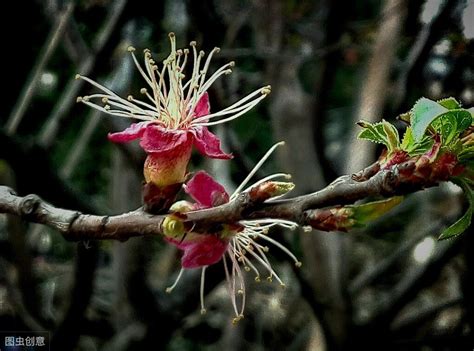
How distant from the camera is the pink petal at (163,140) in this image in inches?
15.9

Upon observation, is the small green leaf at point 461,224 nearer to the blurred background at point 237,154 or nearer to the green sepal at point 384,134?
the green sepal at point 384,134

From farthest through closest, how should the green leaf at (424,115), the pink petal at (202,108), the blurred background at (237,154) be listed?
the blurred background at (237,154)
the pink petal at (202,108)
the green leaf at (424,115)

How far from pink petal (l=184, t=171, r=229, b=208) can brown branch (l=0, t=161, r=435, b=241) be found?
19 mm

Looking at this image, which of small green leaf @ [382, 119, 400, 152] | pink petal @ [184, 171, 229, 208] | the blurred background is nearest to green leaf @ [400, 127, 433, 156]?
small green leaf @ [382, 119, 400, 152]

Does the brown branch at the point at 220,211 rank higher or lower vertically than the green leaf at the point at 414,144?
lower

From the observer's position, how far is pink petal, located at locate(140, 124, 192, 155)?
405 mm

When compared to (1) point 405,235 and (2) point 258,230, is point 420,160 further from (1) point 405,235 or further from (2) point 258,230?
(1) point 405,235

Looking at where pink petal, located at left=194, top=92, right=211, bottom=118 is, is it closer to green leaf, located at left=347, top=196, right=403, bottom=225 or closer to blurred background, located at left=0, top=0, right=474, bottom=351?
green leaf, located at left=347, top=196, right=403, bottom=225

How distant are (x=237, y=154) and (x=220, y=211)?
0.72 m

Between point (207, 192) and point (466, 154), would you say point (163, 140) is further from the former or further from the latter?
point (466, 154)

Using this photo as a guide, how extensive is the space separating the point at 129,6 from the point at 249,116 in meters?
0.52

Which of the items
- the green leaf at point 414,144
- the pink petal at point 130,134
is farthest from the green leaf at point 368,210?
the pink petal at point 130,134

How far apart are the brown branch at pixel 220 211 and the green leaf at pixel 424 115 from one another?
2 cm

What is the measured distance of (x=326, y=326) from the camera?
1129mm
